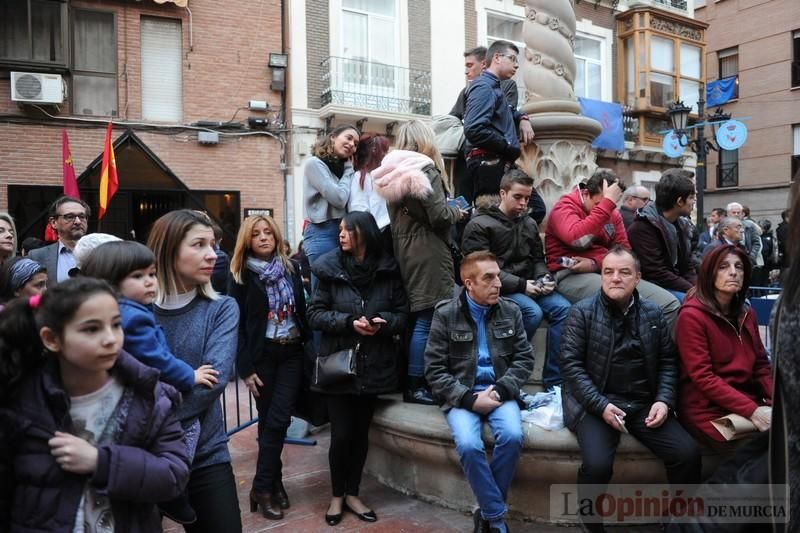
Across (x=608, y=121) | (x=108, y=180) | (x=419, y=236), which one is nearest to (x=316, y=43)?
(x=108, y=180)

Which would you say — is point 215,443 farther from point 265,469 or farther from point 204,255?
point 265,469

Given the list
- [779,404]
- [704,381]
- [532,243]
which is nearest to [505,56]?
[532,243]

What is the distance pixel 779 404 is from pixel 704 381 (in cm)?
196

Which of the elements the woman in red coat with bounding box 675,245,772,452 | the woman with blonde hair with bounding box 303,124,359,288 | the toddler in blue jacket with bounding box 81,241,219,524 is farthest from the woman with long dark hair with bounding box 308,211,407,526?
the woman in red coat with bounding box 675,245,772,452

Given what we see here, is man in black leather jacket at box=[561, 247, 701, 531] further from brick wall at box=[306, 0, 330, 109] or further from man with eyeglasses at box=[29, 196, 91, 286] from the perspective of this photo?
brick wall at box=[306, 0, 330, 109]

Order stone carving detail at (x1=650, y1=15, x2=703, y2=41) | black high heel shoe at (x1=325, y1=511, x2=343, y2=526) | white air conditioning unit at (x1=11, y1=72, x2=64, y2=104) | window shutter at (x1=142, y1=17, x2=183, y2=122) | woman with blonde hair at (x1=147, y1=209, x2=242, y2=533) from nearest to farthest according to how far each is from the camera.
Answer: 1. woman with blonde hair at (x1=147, y1=209, x2=242, y2=533)
2. black high heel shoe at (x1=325, y1=511, x2=343, y2=526)
3. white air conditioning unit at (x1=11, y1=72, x2=64, y2=104)
4. window shutter at (x1=142, y1=17, x2=183, y2=122)
5. stone carving detail at (x1=650, y1=15, x2=703, y2=41)

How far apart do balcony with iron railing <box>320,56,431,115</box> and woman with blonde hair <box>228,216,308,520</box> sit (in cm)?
1045

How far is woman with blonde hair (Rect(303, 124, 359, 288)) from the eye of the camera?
435 cm

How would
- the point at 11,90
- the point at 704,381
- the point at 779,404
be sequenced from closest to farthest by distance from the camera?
the point at 779,404, the point at 704,381, the point at 11,90

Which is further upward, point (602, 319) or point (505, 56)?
point (505, 56)

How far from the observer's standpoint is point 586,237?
4219 mm

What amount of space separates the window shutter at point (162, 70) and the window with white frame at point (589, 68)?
39.7 feet

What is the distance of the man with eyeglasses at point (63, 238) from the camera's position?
477 centimetres

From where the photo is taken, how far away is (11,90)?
11648mm
